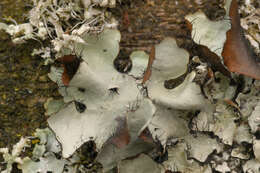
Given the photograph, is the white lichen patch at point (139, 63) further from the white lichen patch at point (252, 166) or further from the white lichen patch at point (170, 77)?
the white lichen patch at point (252, 166)

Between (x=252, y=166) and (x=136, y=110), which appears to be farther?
(x=252, y=166)

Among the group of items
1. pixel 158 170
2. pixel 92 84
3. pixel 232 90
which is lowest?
pixel 158 170

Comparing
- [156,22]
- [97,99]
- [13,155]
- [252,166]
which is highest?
[156,22]

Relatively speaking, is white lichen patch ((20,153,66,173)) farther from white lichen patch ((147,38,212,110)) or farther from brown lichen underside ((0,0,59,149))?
white lichen patch ((147,38,212,110))

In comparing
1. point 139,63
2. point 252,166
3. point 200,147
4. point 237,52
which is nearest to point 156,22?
point 139,63

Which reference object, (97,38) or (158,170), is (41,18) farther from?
(158,170)

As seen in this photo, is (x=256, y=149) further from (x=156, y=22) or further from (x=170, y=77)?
(x=156, y=22)

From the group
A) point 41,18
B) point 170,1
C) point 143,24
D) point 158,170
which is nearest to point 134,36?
point 143,24

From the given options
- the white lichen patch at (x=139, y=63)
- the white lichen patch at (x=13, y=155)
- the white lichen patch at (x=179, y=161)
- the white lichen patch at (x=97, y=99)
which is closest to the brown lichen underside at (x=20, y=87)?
the white lichen patch at (x=13, y=155)

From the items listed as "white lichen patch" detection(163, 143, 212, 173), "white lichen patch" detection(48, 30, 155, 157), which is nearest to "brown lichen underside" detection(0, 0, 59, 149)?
"white lichen patch" detection(48, 30, 155, 157)
